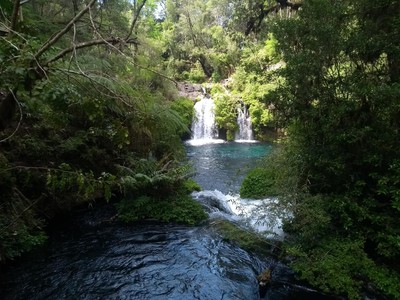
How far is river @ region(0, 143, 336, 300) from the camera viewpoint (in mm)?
5023

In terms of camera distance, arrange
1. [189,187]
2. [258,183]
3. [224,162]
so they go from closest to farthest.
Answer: [258,183] < [189,187] < [224,162]

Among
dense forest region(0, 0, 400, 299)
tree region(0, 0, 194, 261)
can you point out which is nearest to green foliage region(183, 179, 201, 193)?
tree region(0, 0, 194, 261)

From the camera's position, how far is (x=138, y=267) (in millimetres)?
5762

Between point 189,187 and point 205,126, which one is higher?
point 205,126

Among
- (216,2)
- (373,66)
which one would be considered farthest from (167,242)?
(216,2)

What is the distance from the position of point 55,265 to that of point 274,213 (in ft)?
13.9

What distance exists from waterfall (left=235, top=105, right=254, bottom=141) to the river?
16.9 m

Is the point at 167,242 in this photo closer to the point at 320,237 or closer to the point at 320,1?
the point at 320,237

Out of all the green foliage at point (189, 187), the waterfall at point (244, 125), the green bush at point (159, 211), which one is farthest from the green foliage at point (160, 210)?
the waterfall at point (244, 125)

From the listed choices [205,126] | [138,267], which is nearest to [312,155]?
[138,267]

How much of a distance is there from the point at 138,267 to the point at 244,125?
19.2m

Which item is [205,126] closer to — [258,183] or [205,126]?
[205,126]

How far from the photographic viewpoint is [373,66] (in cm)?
602

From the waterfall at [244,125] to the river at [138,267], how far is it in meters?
16.9
